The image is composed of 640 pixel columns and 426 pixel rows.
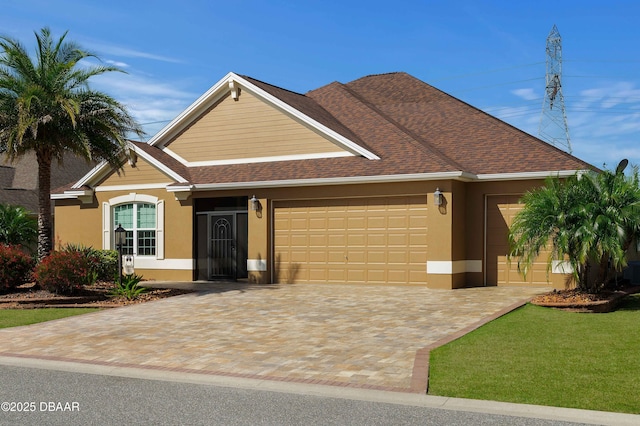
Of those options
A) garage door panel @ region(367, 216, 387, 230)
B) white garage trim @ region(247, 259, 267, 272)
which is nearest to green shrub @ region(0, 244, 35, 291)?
white garage trim @ region(247, 259, 267, 272)

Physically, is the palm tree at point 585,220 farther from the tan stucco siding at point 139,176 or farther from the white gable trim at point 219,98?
the tan stucco siding at point 139,176

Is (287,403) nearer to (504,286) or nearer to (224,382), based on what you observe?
(224,382)

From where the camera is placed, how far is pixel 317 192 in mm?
20641

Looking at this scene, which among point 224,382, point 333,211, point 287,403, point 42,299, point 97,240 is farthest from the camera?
point 97,240

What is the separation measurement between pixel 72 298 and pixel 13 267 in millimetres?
2852

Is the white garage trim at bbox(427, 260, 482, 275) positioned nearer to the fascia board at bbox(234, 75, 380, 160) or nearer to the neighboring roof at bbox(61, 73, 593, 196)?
the neighboring roof at bbox(61, 73, 593, 196)

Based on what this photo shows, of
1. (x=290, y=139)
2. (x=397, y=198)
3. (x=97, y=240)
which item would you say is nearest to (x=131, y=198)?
(x=97, y=240)

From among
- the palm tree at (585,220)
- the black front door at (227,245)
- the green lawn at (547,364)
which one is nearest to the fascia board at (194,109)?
the black front door at (227,245)

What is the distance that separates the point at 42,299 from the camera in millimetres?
16766

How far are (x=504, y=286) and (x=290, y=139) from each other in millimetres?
8302

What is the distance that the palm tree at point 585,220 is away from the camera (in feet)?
47.0

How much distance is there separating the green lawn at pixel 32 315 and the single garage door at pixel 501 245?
1112 cm

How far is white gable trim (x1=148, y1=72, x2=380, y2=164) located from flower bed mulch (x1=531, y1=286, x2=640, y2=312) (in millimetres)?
7293

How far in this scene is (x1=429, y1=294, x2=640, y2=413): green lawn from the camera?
759 cm
